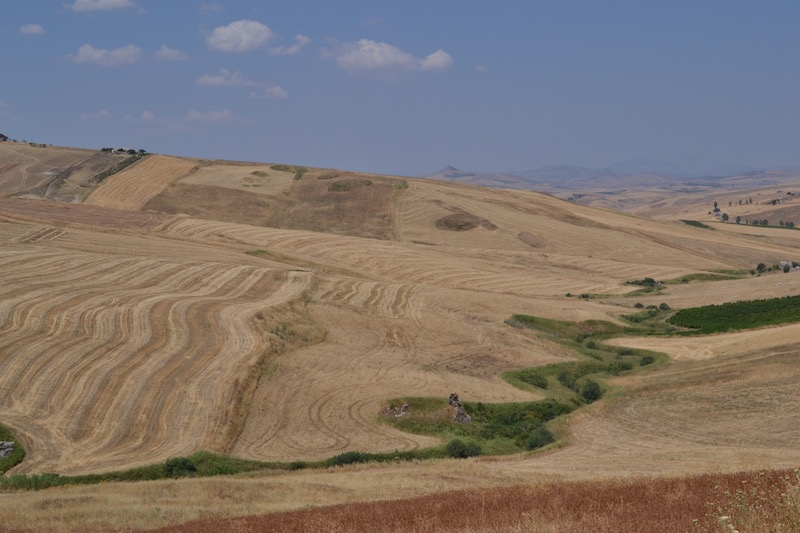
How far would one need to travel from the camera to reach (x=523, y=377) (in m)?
50.3

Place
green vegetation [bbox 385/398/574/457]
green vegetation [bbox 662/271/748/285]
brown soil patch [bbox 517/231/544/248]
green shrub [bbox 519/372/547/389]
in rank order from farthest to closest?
1. brown soil patch [bbox 517/231/544/248]
2. green vegetation [bbox 662/271/748/285]
3. green shrub [bbox 519/372/547/389]
4. green vegetation [bbox 385/398/574/457]

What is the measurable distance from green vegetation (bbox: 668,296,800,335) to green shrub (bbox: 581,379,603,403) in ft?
54.7

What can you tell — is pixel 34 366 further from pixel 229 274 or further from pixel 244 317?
pixel 229 274

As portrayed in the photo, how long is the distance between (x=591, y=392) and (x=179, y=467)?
82.9 feet

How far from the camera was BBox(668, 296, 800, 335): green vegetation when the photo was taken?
5850cm

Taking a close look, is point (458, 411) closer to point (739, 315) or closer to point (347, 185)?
point (739, 315)

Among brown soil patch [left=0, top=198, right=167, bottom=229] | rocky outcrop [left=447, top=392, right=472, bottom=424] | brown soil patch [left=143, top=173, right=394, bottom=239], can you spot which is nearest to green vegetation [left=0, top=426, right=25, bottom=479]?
rocky outcrop [left=447, top=392, right=472, bottom=424]

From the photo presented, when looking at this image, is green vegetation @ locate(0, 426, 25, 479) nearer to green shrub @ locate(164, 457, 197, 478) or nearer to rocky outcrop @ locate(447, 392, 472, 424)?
green shrub @ locate(164, 457, 197, 478)

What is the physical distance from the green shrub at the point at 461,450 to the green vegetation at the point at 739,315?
3116cm

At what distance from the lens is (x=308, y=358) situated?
49312 mm

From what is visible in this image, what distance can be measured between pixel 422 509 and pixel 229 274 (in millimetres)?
55864

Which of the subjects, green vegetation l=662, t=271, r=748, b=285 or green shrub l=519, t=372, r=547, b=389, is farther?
green vegetation l=662, t=271, r=748, b=285

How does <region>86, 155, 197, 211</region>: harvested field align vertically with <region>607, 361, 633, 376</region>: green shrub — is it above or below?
above

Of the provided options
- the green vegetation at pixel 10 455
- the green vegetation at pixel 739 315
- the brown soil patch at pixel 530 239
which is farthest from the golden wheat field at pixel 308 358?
the green vegetation at pixel 739 315
